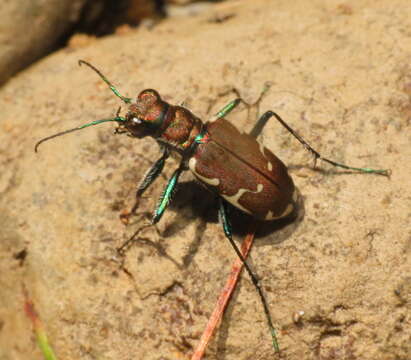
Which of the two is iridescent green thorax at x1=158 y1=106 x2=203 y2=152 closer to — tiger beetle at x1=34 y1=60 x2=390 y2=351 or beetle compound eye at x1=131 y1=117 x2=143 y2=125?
tiger beetle at x1=34 y1=60 x2=390 y2=351

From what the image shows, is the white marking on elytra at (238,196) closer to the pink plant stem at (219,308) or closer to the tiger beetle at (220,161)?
the tiger beetle at (220,161)

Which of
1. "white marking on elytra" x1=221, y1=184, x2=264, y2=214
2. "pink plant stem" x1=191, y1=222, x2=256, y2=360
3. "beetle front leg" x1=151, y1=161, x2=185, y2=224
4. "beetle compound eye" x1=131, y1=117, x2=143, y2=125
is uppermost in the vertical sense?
"beetle compound eye" x1=131, y1=117, x2=143, y2=125

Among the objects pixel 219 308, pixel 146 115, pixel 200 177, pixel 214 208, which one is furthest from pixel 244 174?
pixel 219 308

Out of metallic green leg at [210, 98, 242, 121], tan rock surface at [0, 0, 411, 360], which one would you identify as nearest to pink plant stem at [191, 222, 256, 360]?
tan rock surface at [0, 0, 411, 360]

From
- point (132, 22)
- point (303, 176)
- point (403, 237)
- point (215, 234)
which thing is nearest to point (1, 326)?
point (215, 234)

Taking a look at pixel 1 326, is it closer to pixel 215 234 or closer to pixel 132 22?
pixel 215 234

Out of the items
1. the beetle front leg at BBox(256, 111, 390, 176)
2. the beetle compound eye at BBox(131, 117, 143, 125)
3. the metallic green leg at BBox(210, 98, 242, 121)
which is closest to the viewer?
the beetle compound eye at BBox(131, 117, 143, 125)

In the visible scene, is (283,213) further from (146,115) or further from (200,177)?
(146,115)

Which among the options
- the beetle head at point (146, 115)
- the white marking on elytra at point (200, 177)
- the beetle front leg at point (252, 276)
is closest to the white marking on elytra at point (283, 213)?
the beetle front leg at point (252, 276)

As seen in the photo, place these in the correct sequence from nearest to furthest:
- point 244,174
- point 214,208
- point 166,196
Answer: point 244,174
point 166,196
point 214,208
